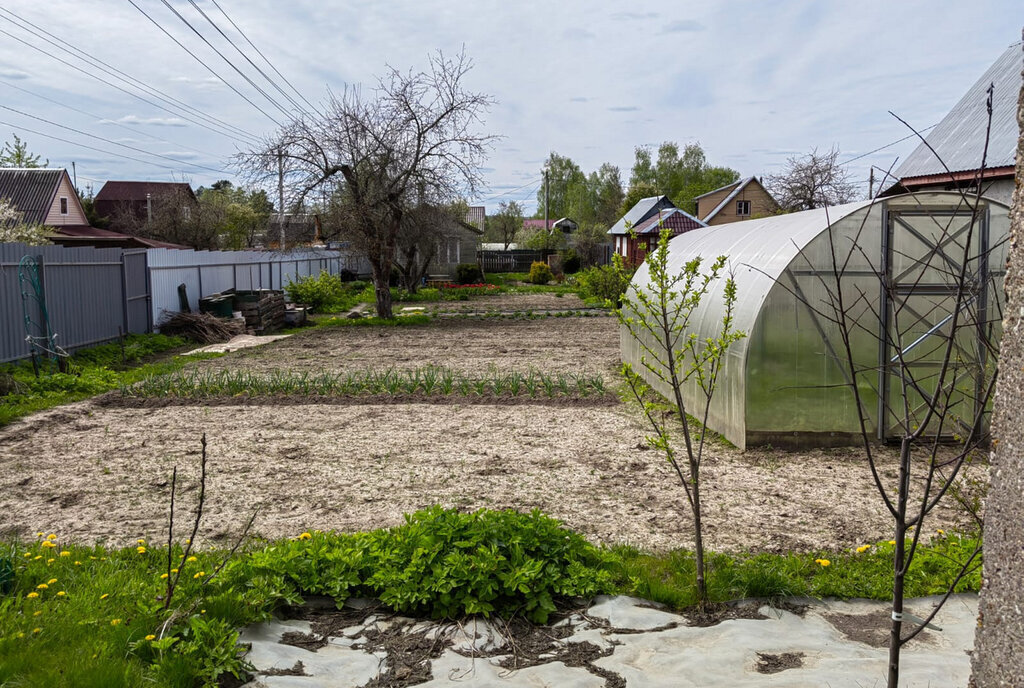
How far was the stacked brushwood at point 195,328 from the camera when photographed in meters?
19.8

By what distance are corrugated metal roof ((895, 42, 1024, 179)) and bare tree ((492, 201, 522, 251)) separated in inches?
1882

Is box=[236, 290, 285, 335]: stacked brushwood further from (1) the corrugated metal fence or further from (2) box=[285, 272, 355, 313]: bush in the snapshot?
(2) box=[285, 272, 355, 313]: bush

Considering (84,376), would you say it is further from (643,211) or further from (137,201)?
(137,201)

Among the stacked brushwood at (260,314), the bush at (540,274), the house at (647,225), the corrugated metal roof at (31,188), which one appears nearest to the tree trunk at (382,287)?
the stacked brushwood at (260,314)

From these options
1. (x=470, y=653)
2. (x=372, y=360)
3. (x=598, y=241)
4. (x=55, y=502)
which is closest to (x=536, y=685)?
(x=470, y=653)

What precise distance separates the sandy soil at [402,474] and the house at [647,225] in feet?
84.2

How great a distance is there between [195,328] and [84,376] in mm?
6737

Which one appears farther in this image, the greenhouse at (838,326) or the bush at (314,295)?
the bush at (314,295)

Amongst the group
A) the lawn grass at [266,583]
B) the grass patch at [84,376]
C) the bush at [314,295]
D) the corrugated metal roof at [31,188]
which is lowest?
the lawn grass at [266,583]

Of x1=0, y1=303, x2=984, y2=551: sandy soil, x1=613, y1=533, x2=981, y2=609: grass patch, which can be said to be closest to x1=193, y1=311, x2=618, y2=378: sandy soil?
x1=0, y1=303, x2=984, y2=551: sandy soil

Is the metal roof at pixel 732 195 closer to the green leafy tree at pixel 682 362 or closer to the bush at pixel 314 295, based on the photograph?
the bush at pixel 314 295

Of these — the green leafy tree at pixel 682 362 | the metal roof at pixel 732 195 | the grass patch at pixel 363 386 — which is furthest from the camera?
the metal roof at pixel 732 195

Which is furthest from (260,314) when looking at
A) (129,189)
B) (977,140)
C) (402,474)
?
(129,189)

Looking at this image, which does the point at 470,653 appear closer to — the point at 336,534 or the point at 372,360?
the point at 336,534
